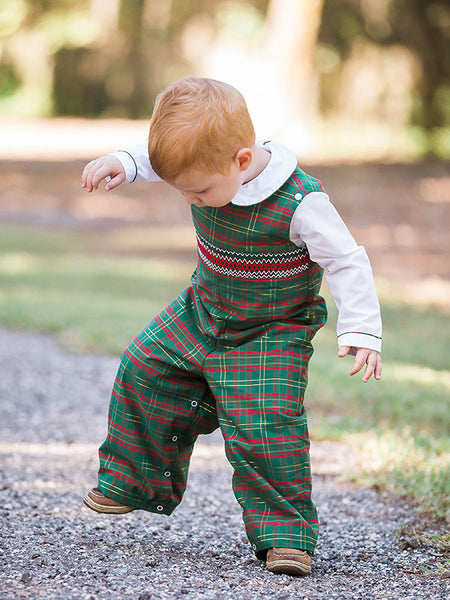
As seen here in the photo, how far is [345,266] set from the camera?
2498mm

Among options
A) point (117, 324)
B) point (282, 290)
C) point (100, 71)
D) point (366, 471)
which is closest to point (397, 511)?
point (366, 471)

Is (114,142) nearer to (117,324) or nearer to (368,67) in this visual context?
(368,67)

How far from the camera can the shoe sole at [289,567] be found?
253 cm

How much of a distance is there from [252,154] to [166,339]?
0.63 m

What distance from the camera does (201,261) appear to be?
9.04 feet

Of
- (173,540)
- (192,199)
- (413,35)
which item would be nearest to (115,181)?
(192,199)

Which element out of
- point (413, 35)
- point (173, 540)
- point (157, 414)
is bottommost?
point (173, 540)

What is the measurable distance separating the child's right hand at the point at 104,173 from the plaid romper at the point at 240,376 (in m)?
0.28

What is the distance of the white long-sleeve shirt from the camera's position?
2484 millimetres

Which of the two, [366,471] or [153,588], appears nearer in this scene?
[153,588]

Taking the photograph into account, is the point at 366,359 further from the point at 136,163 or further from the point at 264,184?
the point at 136,163

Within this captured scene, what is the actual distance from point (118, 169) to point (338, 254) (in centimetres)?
76

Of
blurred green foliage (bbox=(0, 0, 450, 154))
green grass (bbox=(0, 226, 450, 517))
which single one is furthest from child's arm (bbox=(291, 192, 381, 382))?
→ blurred green foliage (bbox=(0, 0, 450, 154))

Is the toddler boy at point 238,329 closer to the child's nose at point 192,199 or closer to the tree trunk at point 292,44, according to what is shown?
the child's nose at point 192,199
